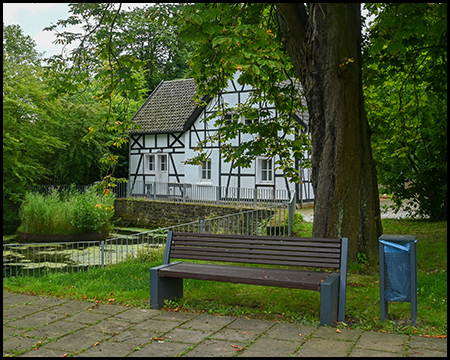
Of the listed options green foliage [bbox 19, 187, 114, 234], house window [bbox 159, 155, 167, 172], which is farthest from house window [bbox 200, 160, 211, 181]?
green foliage [bbox 19, 187, 114, 234]

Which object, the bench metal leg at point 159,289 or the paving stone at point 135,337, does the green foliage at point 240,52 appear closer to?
the bench metal leg at point 159,289

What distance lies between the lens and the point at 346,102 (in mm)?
7934

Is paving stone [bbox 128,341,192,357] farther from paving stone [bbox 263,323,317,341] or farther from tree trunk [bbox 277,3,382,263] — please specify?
tree trunk [bbox 277,3,382,263]

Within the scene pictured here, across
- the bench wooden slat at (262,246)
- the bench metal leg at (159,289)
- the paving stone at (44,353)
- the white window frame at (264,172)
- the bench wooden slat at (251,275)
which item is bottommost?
the paving stone at (44,353)

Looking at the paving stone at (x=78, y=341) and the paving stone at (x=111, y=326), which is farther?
the paving stone at (x=111, y=326)

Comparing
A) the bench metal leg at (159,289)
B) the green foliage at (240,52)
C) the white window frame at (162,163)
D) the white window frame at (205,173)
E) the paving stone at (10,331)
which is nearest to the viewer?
the paving stone at (10,331)

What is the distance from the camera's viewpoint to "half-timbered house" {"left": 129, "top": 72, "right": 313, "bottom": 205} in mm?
23828

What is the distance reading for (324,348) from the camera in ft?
14.9

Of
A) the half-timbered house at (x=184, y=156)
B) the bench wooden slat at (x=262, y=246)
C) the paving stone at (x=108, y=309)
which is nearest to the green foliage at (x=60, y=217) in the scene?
the half-timbered house at (x=184, y=156)

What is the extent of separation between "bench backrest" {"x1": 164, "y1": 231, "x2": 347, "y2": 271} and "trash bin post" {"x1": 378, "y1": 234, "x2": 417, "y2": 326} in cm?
46

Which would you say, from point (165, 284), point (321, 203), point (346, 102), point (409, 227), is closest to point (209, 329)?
point (165, 284)

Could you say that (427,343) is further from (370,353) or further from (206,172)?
(206,172)

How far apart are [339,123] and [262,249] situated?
2.99m

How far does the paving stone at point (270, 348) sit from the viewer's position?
14.4 ft
